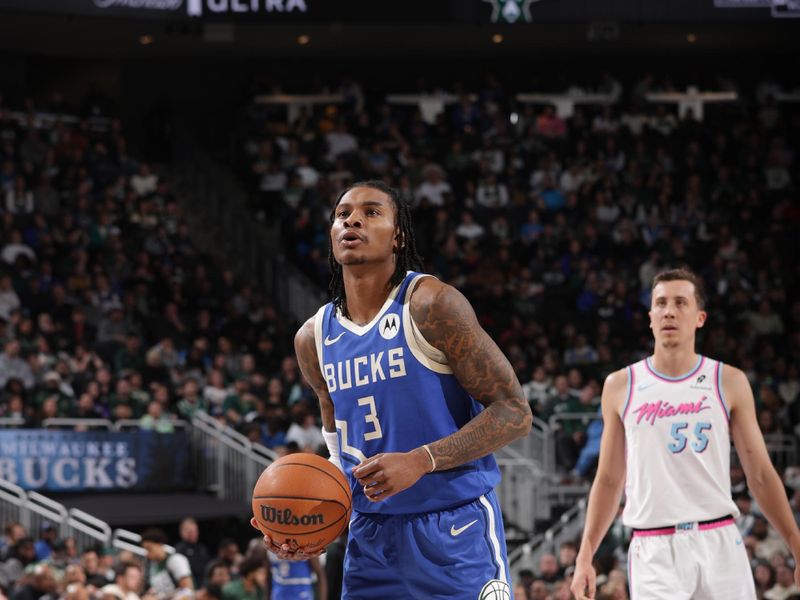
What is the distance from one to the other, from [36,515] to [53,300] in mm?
3948

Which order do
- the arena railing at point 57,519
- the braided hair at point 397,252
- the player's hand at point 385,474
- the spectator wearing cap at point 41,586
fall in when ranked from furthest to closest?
1. the arena railing at point 57,519
2. the spectator wearing cap at point 41,586
3. the braided hair at point 397,252
4. the player's hand at point 385,474

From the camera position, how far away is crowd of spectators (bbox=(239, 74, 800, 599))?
59.9 feet

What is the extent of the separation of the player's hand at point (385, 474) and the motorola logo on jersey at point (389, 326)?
0.58 meters

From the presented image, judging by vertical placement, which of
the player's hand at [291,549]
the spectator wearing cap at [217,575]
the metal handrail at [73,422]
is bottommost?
the spectator wearing cap at [217,575]

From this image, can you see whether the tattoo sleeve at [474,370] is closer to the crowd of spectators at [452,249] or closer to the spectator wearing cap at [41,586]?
the spectator wearing cap at [41,586]

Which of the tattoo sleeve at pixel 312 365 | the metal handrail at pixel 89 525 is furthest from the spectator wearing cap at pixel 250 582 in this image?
the tattoo sleeve at pixel 312 365

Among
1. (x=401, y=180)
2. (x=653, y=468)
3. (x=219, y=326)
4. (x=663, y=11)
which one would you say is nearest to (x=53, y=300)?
(x=219, y=326)

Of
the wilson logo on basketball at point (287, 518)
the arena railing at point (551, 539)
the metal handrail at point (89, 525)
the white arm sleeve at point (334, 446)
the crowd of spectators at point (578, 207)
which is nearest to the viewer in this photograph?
the wilson logo on basketball at point (287, 518)

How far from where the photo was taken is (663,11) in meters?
19.3

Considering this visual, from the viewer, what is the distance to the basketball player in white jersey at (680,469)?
631 centimetres

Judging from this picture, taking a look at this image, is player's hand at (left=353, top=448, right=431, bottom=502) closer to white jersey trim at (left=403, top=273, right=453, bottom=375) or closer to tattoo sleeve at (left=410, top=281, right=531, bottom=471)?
tattoo sleeve at (left=410, top=281, right=531, bottom=471)

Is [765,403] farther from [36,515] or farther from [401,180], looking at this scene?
[36,515]

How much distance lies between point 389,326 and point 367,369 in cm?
17

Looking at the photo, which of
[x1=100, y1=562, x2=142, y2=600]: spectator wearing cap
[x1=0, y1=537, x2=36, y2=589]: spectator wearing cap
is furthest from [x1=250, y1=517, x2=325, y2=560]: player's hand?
[x1=0, y1=537, x2=36, y2=589]: spectator wearing cap
